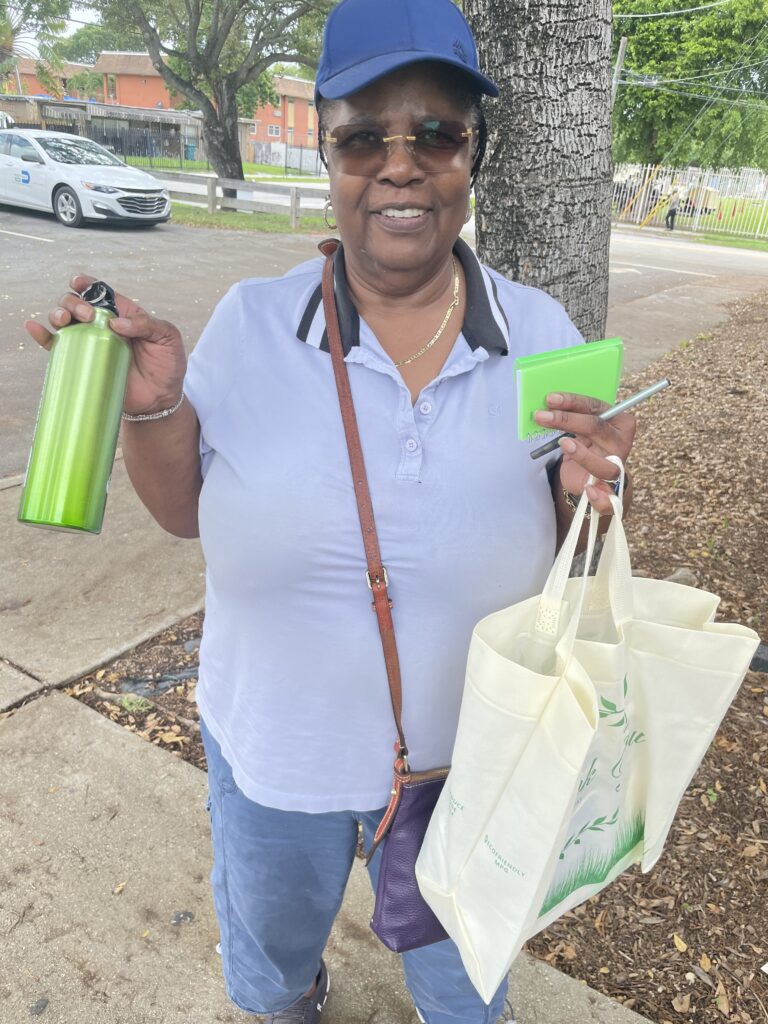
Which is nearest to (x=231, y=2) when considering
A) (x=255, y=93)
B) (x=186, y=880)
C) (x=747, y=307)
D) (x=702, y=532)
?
(x=747, y=307)

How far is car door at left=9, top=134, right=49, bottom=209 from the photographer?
14.3 metres

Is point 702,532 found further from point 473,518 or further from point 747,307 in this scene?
point 747,307

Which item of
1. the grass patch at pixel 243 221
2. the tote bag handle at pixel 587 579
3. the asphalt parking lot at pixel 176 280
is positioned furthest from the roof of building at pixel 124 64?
the tote bag handle at pixel 587 579

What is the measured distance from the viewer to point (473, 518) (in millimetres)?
1297

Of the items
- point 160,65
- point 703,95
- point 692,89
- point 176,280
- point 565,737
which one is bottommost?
point 176,280

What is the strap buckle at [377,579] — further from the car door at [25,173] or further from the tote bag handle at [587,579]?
the car door at [25,173]

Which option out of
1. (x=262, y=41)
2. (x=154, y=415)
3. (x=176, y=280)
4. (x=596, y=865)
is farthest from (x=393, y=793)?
(x=262, y=41)

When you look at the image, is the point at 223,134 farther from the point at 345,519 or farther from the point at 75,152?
the point at 345,519

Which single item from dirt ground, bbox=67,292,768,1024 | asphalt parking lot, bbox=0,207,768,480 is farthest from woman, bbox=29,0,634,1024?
asphalt parking lot, bbox=0,207,768,480

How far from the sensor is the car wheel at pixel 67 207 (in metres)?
14.0

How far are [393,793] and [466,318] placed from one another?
84cm

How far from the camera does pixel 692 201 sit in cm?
2881

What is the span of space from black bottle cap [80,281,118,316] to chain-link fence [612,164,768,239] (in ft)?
99.0

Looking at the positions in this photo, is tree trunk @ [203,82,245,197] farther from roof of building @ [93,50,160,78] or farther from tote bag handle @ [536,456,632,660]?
roof of building @ [93,50,160,78]
